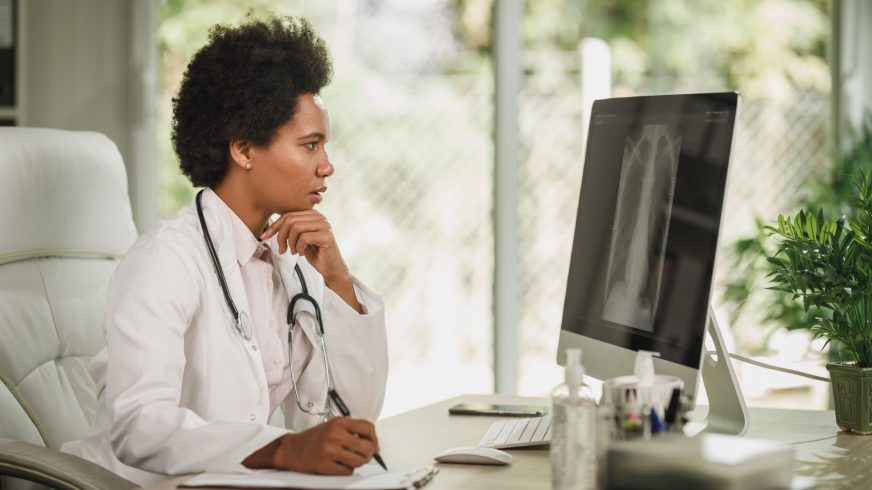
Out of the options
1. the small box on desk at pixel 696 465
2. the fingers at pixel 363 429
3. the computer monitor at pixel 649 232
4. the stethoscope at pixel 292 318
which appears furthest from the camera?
the stethoscope at pixel 292 318

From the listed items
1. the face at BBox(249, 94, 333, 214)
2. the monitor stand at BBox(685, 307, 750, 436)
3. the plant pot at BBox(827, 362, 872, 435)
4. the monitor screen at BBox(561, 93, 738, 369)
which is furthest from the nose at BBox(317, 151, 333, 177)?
the plant pot at BBox(827, 362, 872, 435)

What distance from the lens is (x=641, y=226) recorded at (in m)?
1.47

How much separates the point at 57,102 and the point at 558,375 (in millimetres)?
2004

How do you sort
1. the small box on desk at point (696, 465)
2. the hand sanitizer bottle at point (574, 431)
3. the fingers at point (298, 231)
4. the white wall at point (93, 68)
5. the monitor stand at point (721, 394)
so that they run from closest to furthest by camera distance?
1. the small box on desk at point (696, 465)
2. the hand sanitizer bottle at point (574, 431)
3. the monitor stand at point (721, 394)
4. the fingers at point (298, 231)
5. the white wall at point (93, 68)

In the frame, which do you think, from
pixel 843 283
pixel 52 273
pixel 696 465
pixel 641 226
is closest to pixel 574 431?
pixel 696 465

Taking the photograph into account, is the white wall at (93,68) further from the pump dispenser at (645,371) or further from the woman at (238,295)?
the pump dispenser at (645,371)

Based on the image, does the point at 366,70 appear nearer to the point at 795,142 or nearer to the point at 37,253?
the point at 795,142

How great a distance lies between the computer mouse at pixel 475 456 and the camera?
52.5 inches

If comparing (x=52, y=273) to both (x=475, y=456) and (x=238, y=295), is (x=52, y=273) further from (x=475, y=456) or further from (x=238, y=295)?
Result: (x=475, y=456)

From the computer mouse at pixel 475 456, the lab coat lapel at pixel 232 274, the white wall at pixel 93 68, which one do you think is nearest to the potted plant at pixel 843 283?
the computer mouse at pixel 475 456

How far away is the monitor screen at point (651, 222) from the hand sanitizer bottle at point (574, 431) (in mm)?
245

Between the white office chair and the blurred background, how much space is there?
160 centimetres

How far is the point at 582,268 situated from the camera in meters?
1.64

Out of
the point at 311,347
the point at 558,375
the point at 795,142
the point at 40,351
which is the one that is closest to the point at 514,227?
the point at 558,375
